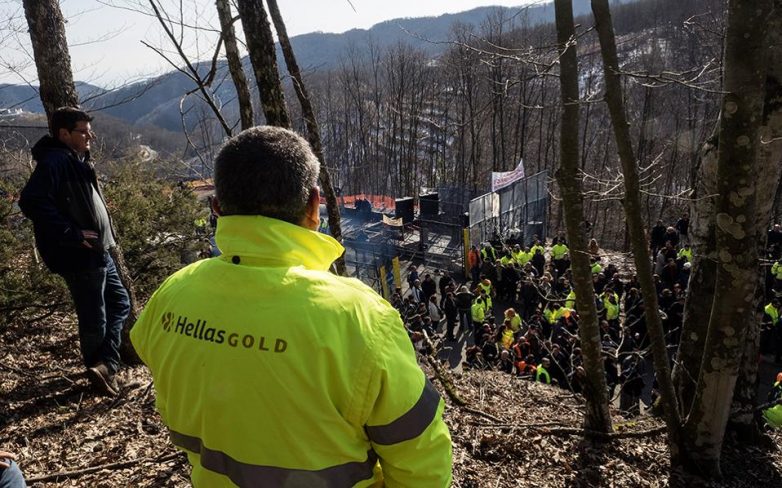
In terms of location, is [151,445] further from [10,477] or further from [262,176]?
[262,176]

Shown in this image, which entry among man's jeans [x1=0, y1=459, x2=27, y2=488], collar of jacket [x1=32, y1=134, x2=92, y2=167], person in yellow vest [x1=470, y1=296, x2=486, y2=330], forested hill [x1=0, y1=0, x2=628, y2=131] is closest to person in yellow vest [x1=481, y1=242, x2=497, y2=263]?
person in yellow vest [x1=470, y1=296, x2=486, y2=330]

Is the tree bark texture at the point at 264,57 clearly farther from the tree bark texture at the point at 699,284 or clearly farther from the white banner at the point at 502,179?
the white banner at the point at 502,179

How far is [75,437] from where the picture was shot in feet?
12.9

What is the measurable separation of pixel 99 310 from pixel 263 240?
3.36 meters

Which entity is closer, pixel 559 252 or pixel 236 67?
pixel 236 67

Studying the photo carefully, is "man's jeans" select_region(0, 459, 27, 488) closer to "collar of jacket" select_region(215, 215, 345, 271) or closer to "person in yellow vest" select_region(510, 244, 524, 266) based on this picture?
"collar of jacket" select_region(215, 215, 345, 271)

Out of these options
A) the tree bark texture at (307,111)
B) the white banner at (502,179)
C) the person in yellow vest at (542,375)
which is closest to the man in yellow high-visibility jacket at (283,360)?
the tree bark texture at (307,111)

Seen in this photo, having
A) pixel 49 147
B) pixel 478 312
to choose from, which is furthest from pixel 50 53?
pixel 478 312

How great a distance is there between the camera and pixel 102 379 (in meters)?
4.36

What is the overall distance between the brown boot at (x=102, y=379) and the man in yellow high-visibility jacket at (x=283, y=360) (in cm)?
331

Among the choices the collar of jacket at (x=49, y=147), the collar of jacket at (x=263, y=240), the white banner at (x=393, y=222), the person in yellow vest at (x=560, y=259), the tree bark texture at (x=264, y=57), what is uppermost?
the tree bark texture at (x=264, y=57)

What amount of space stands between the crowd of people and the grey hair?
21.1ft

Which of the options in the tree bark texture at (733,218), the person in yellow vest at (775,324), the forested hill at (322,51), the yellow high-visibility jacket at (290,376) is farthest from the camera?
the forested hill at (322,51)

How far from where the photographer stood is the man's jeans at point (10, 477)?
2.12 metres
